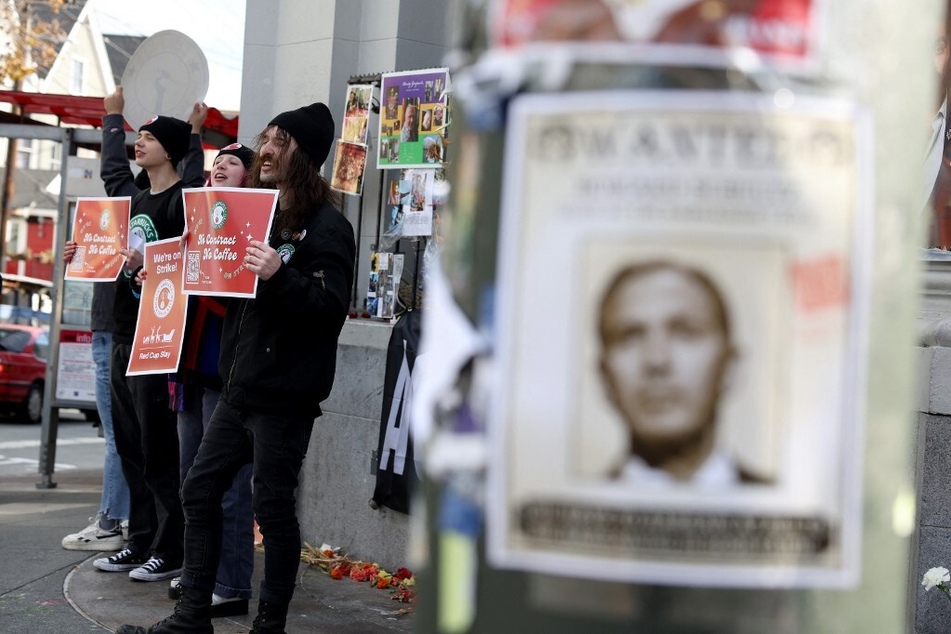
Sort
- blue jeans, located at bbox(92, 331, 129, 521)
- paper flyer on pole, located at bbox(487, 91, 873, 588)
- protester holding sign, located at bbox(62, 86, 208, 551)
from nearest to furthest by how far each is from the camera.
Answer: paper flyer on pole, located at bbox(487, 91, 873, 588) < protester holding sign, located at bbox(62, 86, 208, 551) < blue jeans, located at bbox(92, 331, 129, 521)

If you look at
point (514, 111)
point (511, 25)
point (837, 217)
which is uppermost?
point (511, 25)

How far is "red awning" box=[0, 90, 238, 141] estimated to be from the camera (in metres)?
11.4

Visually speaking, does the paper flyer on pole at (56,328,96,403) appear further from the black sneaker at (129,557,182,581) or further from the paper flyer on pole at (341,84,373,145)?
the black sneaker at (129,557,182,581)

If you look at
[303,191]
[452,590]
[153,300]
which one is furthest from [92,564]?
[452,590]

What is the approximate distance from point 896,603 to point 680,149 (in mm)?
643

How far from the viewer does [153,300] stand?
571 centimetres

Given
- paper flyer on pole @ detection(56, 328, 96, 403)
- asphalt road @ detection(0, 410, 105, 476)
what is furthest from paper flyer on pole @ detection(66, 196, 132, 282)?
asphalt road @ detection(0, 410, 105, 476)

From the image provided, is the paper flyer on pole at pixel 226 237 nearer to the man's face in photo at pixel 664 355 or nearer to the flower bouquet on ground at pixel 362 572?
the flower bouquet on ground at pixel 362 572

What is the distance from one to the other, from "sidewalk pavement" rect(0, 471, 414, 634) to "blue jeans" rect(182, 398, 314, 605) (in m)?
0.64

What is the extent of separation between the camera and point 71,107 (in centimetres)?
1184

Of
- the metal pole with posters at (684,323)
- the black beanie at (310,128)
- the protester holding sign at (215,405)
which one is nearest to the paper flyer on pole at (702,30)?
the metal pole with posters at (684,323)

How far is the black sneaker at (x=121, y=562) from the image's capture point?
6527 millimetres

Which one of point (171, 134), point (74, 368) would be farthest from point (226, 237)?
point (74, 368)

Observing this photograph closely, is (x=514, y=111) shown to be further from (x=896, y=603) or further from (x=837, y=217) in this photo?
(x=896, y=603)
